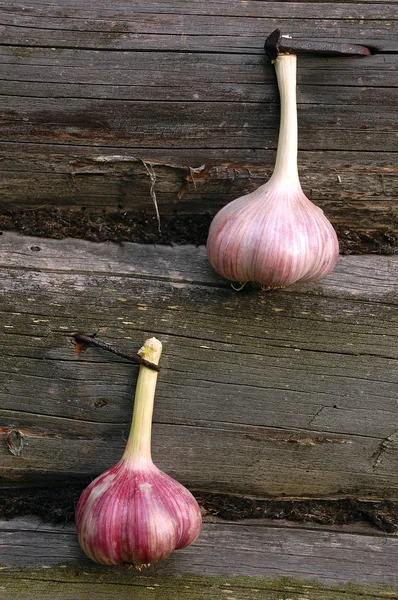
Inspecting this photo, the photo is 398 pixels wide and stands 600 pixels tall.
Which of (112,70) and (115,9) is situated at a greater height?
(115,9)

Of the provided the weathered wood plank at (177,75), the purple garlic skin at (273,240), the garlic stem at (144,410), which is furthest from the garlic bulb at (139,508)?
the weathered wood plank at (177,75)

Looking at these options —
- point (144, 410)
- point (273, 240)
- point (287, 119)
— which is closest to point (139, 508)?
point (144, 410)

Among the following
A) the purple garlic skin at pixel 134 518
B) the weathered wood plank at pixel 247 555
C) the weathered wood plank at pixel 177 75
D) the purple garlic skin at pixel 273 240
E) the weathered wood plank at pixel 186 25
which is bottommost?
the weathered wood plank at pixel 247 555

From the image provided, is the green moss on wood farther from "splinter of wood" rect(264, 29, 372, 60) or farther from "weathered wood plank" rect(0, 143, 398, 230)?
"splinter of wood" rect(264, 29, 372, 60)

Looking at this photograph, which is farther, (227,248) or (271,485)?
(271,485)

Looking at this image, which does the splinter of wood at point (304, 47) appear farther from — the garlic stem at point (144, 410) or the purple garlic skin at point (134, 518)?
the purple garlic skin at point (134, 518)

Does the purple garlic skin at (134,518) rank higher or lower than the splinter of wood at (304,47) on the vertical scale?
lower

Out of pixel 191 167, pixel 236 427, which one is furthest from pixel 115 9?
pixel 236 427

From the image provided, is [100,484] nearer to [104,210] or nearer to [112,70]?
[104,210]

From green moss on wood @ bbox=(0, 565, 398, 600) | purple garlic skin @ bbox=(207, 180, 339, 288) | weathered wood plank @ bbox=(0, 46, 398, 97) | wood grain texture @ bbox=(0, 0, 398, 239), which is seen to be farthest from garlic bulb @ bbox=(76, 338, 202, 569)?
weathered wood plank @ bbox=(0, 46, 398, 97)
